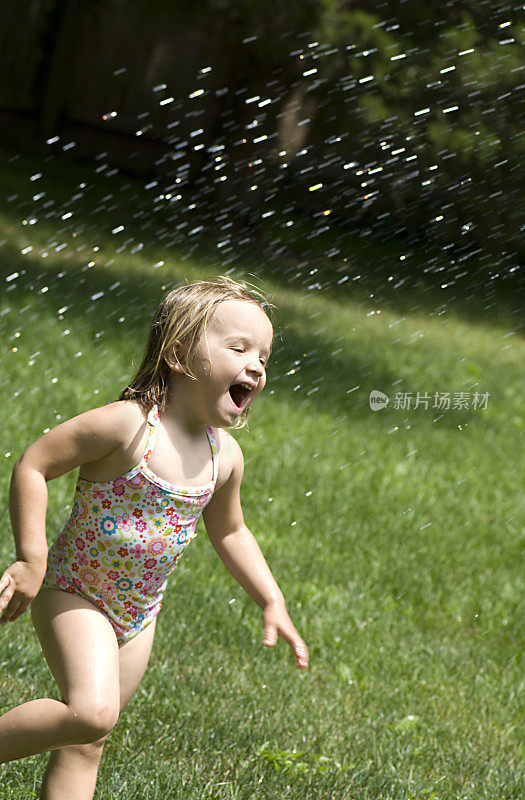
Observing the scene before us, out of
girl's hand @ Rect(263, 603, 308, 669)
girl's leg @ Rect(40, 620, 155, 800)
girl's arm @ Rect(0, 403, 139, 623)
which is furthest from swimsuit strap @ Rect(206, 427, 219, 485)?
girl's leg @ Rect(40, 620, 155, 800)

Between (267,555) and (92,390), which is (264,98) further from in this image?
(267,555)

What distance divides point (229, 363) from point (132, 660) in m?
0.73

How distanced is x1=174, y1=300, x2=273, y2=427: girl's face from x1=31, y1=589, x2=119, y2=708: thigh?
492mm

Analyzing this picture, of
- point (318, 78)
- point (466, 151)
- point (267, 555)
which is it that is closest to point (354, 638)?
point (267, 555)

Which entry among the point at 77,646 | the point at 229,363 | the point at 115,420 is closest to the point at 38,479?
→ the point at 115,420

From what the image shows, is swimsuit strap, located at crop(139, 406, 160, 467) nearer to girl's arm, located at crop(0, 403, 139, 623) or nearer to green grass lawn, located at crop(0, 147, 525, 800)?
girl's arm, located at crop(0, 403, 139, 623)

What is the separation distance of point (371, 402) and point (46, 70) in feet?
37.7

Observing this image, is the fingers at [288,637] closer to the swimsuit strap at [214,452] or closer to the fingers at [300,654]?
the fingers at [300,654]

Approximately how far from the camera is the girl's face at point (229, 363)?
7.01 ft

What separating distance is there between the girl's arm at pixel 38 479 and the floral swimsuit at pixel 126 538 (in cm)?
10

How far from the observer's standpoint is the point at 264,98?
15.1 m

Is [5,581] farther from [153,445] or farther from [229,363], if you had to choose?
[229,363]

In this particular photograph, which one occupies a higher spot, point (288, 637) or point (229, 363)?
point (229, 363)

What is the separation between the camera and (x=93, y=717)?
1.98 metres
